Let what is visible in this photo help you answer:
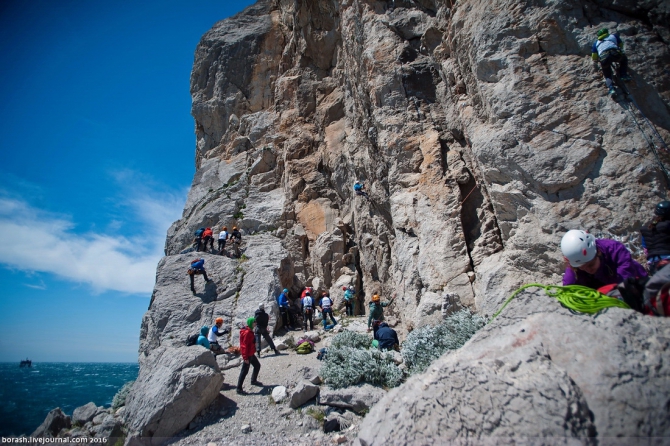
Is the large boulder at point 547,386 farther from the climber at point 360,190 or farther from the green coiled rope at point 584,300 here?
the climber at point 360,190

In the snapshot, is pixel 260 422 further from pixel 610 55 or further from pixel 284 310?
pixel 610 55

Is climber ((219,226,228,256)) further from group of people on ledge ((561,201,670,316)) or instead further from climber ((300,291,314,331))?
group of people on ledge ((561,201,670,316))

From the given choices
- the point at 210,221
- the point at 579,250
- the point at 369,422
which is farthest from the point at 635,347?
the point at 210,221

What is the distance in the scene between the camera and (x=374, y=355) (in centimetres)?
897

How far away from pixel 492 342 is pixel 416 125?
1163 cm

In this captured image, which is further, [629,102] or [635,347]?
[629,102]

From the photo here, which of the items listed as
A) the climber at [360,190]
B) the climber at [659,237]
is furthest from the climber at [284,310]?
the climber at [659,237]

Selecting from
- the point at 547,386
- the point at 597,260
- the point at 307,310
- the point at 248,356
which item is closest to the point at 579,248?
the point at 597,260

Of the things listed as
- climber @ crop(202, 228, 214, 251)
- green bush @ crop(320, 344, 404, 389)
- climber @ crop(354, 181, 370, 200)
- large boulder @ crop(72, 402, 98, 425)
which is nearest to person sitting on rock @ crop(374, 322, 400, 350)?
green bush @ crop(320, 344, 404, 389)

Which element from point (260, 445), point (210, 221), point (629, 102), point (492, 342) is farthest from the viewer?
point (210, 221)

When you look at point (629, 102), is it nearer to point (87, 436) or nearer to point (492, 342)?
point (492, 342)

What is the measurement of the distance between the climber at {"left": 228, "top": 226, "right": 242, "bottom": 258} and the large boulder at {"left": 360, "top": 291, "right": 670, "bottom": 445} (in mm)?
18877

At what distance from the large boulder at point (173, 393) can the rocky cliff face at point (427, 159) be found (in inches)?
69.8

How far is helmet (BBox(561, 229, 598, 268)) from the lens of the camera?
4668 mm
